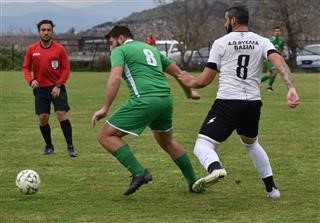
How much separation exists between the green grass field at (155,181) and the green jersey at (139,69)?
3.72ft

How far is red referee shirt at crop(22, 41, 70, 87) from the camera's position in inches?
404

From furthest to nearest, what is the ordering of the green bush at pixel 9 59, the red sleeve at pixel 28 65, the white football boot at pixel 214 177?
the green bush at pixel 9 59 < the red sleeve at pixel 28 65 < the white football boot at pixel 214 177

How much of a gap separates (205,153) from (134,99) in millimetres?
977

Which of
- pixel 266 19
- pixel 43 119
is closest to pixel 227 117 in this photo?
pixel 43 119

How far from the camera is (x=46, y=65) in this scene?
1025 cm

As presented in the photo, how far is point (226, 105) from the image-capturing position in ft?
22.6

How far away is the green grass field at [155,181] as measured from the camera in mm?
6680

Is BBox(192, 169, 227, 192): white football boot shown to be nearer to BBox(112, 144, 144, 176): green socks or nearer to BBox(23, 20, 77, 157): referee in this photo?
BBox(112, 144, 144, 176): green socks

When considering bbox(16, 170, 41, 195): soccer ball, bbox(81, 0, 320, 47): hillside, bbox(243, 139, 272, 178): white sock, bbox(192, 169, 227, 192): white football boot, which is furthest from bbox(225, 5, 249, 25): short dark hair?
bbox(81, 0, 320, 47): hillside

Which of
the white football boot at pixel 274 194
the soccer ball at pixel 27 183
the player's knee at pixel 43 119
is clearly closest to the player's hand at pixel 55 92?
the player's knee at pixel 43 119

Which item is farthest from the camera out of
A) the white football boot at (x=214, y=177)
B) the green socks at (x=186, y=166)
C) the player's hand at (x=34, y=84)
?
the player's hand at (x=34, y=84)

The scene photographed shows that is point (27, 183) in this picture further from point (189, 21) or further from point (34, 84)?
point (189, 21)

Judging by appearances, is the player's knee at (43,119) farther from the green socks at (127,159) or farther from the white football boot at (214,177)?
the white football boot at (214,177)

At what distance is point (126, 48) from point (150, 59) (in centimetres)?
28
